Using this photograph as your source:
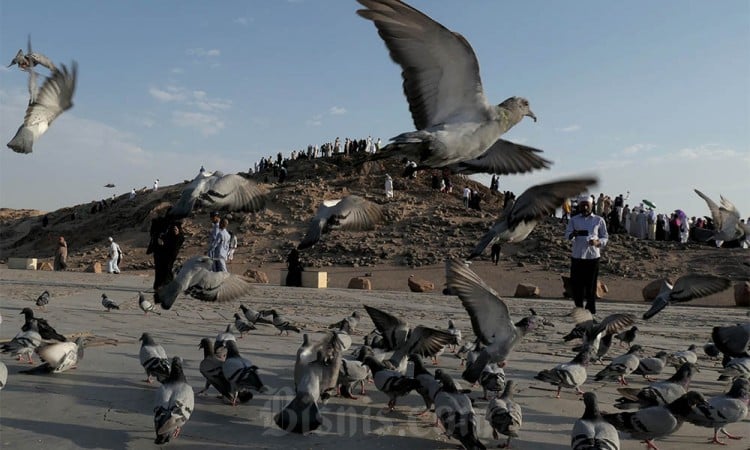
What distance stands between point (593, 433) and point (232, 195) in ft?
13.9

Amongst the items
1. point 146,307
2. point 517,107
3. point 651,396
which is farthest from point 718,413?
point 146,307

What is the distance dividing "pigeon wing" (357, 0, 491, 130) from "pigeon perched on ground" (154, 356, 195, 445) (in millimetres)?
2645

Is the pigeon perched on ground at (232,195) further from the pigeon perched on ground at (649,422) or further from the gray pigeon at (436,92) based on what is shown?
the pigeon perched on ground at (649,422)

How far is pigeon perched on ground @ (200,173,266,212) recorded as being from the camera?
6.32 metres

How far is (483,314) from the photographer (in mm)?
4871

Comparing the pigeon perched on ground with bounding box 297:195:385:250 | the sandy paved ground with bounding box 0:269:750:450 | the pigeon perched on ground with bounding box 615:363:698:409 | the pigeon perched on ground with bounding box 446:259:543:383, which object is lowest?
the sandy paved ground with bounding box 0:269:750:450

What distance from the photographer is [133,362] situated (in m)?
5.84

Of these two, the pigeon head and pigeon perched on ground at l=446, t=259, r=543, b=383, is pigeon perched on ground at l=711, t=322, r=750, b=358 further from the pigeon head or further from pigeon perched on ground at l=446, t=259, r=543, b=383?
the pigeon head

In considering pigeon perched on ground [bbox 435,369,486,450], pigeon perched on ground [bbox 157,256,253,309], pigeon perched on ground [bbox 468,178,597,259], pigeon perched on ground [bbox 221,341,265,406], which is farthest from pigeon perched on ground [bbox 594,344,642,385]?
pigeon perched on ground [bbox 157,256,253,309]

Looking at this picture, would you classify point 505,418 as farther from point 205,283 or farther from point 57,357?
point 57,357

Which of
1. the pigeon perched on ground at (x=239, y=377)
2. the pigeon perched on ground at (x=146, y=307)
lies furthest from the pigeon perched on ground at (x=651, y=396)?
the pigeon perched on ground at (x=146, y=307)

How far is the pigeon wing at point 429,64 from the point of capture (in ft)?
14.6

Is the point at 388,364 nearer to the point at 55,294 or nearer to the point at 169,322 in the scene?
the point at 169,322

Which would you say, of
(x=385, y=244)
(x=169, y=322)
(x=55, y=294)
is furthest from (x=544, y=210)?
(x=385, y=244)
